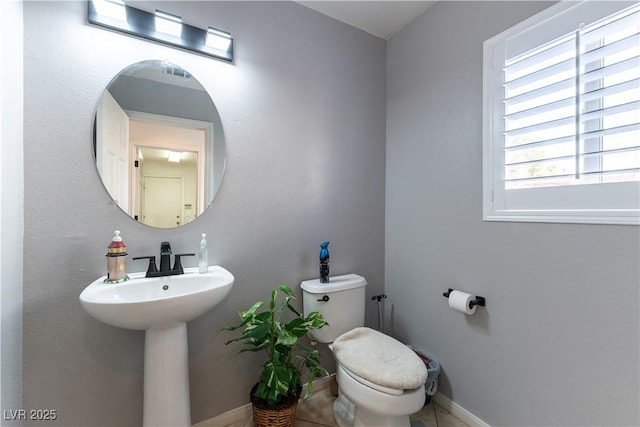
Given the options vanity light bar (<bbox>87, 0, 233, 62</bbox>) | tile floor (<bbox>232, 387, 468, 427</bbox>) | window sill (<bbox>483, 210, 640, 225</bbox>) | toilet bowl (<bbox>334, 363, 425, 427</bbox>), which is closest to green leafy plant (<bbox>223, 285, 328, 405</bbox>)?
toilet bowl (<bbox>334, 363, 425, 427</bbox>)

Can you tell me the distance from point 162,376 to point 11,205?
2.97ft

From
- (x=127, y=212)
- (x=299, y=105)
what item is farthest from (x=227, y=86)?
(x=127, y=212)

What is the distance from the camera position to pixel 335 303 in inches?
64.1

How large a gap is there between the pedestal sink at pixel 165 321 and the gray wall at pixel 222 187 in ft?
0.56

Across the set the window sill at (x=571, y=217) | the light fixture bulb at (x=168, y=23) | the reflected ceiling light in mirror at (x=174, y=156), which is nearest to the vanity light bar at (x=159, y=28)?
the light fixture bulb at (x=168, y=23)

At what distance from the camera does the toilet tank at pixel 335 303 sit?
1.59 meters

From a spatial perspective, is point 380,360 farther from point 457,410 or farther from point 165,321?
point 165,321

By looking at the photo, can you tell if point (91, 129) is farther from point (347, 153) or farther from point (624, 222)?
point (624, 222)

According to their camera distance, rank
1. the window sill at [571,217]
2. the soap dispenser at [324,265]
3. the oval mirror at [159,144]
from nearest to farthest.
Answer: the window sill at [571,217] < the oval mirror at [159,144] < the soap dispenser at [324,265]

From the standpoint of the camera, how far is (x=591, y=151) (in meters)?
1.07

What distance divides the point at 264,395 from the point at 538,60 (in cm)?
204

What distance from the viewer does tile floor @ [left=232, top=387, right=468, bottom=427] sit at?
147cm

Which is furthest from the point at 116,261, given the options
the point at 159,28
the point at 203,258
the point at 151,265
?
the point at 159,28

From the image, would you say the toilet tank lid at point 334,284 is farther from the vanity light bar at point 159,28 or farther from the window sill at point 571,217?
the vanity light bar at point 159,28
